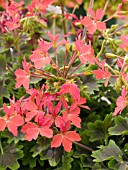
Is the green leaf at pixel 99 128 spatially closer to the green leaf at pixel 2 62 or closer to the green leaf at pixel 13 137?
the green leaf at pixel 13 137

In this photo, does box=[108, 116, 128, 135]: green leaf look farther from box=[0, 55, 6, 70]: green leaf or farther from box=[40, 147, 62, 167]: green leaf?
box=[0, 55, 6, 70]: green leaf

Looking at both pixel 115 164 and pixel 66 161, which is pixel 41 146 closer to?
pixel 66 161

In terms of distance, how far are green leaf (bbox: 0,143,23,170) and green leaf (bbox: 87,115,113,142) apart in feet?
0.54

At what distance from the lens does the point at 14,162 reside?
966mm

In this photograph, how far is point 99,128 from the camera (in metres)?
0.98

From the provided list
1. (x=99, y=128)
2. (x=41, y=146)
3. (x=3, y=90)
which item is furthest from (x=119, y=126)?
(x=3, y=90)

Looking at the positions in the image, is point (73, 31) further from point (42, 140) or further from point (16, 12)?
point (42, 140)

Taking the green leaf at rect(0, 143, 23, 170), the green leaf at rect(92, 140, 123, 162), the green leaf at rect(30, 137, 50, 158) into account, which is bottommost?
the green leaf at rect(0, 143, 23, 170)

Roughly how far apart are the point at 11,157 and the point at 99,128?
0.69 feet

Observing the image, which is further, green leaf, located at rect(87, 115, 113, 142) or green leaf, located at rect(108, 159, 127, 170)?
green leaf, located at rect(87, 115, 113, 142)

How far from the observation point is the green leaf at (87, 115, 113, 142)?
3.19ft

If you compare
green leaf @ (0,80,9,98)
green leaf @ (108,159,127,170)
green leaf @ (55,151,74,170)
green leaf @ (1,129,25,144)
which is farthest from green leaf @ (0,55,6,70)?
green leaf @ (108,159,127,170)


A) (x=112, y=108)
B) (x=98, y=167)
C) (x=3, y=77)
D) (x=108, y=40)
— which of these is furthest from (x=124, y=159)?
(x=3, y=77)

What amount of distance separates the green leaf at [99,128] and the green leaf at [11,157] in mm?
166
